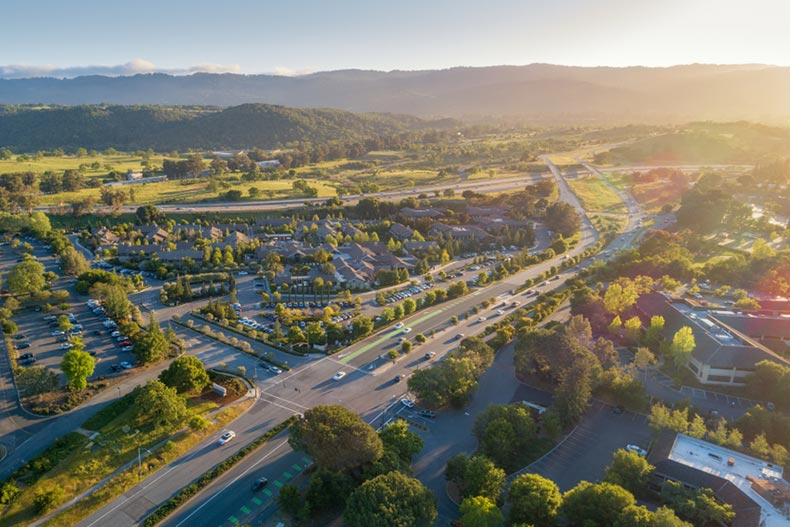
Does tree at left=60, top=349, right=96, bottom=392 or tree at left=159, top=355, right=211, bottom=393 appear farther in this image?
tree at left=60, top=349, right=96, bottom=392

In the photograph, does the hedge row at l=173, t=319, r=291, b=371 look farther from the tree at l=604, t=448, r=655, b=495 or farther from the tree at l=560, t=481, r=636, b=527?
the tree at l=604, t=448, r=655, b=495

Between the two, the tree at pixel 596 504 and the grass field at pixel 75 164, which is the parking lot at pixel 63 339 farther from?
the grass field at pixel 75 164

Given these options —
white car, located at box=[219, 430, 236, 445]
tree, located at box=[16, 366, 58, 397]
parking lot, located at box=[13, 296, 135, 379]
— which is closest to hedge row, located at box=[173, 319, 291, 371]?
parking lot, located at box=[13, 296, 135, 379]

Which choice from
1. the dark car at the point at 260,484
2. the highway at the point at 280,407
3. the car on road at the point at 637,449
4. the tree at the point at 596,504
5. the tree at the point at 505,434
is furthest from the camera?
the car on road at the point at 637,449

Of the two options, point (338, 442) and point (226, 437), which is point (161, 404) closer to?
A: point (226, 437)

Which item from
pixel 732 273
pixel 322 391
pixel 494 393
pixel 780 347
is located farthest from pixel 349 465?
pixel 732 273

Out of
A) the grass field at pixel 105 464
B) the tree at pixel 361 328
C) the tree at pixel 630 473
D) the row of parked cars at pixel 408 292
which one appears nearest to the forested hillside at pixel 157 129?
the row of parked cars at pixel 408 292
